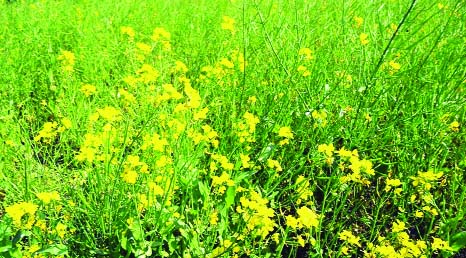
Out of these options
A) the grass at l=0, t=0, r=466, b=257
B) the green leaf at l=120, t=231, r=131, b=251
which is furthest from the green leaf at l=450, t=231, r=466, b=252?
the green leaf at l=120, t=231, r=131, b=251

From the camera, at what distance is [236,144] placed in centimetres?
174

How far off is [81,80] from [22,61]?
1.20ft

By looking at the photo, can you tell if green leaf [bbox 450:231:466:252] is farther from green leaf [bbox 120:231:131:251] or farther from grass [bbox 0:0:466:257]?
green leaf [bbox 120:231:131:251]

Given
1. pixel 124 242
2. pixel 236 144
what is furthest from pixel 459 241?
pixel 124 242

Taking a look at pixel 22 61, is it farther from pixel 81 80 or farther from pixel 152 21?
pixel 152 21

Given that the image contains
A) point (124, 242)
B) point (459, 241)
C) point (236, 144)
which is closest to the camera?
point (124, 242)

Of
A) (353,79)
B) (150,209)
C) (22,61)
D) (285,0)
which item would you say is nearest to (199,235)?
(150,209)

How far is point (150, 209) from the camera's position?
1321 millimetres

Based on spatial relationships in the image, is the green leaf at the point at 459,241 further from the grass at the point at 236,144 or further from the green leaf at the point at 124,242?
the green leaf at the point at 124,242

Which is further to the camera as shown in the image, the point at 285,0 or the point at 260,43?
the point at 285,0

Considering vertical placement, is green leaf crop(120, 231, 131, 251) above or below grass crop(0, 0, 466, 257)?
below

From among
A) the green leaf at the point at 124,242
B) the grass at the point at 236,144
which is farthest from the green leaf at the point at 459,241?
the green leaf at the point at 124,242

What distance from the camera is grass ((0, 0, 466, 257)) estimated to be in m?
1.35

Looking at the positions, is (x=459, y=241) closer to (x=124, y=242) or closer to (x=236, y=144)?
(x=236, y=144)
